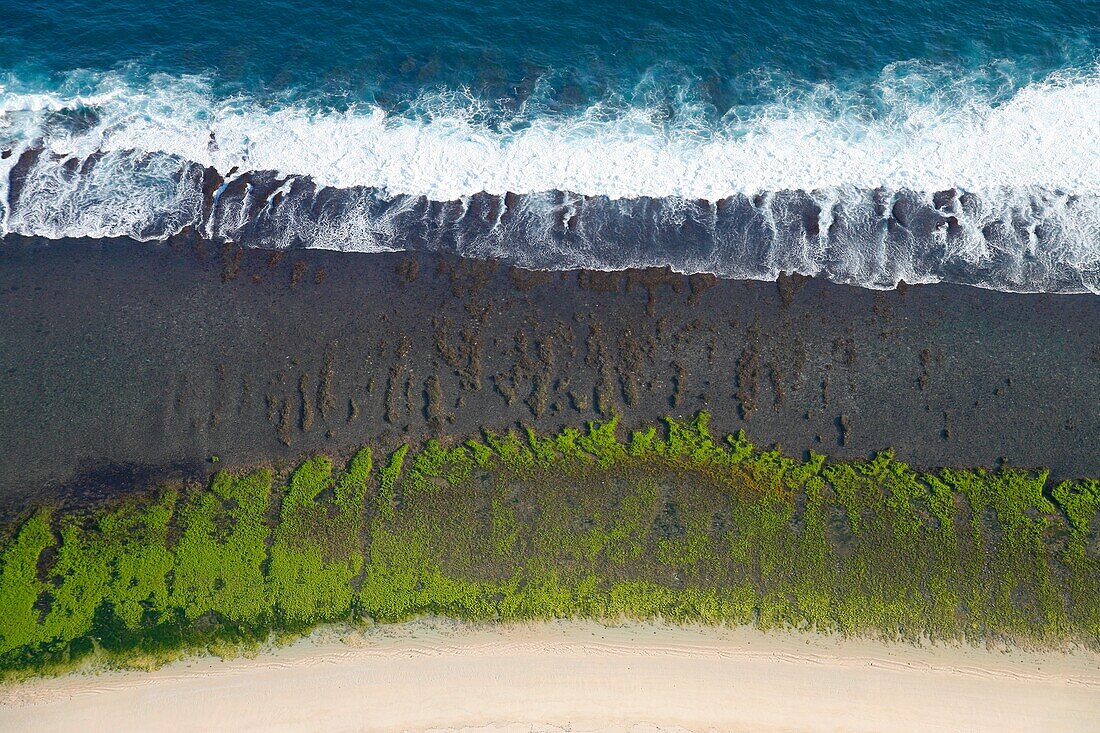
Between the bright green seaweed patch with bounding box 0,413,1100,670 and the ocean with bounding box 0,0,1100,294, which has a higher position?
the ocean with bounding box 0,0,1100,294

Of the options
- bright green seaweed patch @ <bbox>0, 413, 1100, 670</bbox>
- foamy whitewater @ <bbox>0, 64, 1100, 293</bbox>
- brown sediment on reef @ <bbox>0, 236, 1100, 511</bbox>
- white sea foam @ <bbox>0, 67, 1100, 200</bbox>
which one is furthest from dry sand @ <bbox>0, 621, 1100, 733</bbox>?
white sea foam @ <bbox>0, 67, 1100, 200</bbox>

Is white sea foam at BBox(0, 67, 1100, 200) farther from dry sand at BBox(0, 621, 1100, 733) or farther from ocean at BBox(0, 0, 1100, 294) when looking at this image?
dry sand at BBox(0, 621, 1100, 733)

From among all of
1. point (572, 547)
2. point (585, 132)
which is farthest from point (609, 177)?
point (572, 547)

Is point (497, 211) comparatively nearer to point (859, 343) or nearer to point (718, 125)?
point (718, 125)

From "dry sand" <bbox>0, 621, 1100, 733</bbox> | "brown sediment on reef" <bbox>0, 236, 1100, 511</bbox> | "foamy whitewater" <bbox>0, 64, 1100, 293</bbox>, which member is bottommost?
"dry sand" <bbox>0, 621, 1100, 733</bbox>

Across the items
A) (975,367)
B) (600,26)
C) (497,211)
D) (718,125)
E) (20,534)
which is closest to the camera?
(20,534)

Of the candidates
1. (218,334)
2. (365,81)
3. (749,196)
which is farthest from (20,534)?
(749,196)

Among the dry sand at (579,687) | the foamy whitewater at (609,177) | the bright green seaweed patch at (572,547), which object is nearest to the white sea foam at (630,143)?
the foamy whitewater at (609,177)
